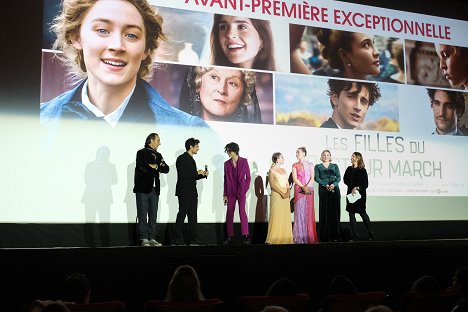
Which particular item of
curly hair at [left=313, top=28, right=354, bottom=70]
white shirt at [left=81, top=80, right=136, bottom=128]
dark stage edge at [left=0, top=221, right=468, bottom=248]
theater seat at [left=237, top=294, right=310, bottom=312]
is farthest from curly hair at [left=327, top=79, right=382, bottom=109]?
theater seat at [left=237, top=294, right=310, bottom=312]


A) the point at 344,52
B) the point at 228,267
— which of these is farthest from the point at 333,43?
the point at 228,267

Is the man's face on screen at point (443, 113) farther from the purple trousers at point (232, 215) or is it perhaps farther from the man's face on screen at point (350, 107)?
the purple trousers at point (232, 215)

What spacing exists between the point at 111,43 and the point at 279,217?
2860mm

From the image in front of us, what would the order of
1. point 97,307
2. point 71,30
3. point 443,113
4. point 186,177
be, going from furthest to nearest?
point 443,113, point 71,30, point 186,177, point 97,307

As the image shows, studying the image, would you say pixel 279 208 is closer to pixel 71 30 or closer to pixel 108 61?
pixel 108 61

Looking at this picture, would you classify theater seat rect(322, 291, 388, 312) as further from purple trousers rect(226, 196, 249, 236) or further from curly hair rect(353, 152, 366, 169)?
curly hair rect(353, 152, 366, 169)

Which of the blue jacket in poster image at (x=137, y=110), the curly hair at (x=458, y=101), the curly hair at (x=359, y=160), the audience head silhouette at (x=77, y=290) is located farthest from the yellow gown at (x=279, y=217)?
the audience head silhouette at (x=77, y=290)

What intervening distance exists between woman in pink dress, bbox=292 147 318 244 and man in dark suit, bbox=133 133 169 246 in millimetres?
1820

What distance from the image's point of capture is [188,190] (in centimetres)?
682

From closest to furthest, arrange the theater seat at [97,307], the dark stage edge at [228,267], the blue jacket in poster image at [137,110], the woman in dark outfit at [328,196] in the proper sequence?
the theater seat at [97,307] < the dark stage edge at [228,267] < the blue jacket in poster image at [137,110] < the woman in dark outfit at [328,196]

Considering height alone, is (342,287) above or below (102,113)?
below

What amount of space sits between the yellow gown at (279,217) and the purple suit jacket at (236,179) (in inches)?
16.4

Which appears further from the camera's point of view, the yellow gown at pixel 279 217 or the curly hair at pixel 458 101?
the curly hair at pixel 458 101

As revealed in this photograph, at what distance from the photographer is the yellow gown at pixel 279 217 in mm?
7379
